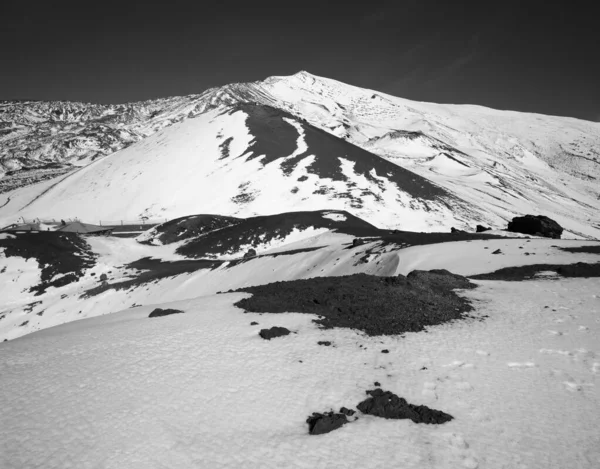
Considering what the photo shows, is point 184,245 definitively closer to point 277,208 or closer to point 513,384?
point 277,208

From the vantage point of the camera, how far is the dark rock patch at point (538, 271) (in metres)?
20.9

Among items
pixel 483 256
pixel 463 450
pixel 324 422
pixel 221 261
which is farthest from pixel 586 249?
pixel 221 261

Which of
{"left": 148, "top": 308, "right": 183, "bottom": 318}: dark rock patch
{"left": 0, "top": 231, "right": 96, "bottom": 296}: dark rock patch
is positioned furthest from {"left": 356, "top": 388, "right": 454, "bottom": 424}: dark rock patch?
{"left": 0, "top": 231, "right": 96, "bottom": 296}: dark rock patch

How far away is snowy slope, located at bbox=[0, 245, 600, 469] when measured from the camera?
7387 mm

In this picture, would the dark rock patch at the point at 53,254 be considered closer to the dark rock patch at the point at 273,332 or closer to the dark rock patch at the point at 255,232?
the dark rock patch at the point at 255,232

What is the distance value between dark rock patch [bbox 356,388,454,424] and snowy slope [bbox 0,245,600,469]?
211mm

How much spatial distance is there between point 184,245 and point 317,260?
132ft

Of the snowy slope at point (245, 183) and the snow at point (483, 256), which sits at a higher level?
the snowy slope at point (245, 183)

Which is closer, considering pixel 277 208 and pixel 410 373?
pixel 410 373

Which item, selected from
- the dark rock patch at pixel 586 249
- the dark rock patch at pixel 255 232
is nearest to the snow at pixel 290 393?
the dark rock patch at pixel 586 249

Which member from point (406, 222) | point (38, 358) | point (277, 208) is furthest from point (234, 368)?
point (277, 208)

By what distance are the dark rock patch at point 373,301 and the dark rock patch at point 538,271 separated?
4.05 m

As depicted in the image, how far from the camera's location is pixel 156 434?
25.9 feet

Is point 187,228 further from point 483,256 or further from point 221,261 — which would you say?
point 483,256
